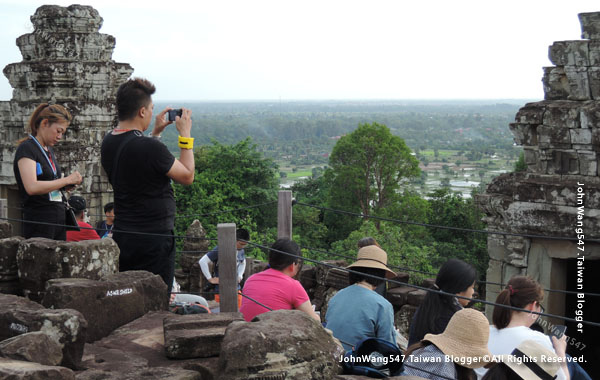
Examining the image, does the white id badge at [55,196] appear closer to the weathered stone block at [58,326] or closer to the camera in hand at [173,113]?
the camera in hand at [173,113]

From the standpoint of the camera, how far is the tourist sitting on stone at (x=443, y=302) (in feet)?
12.7

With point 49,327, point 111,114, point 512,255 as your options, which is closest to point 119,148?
point 49,327

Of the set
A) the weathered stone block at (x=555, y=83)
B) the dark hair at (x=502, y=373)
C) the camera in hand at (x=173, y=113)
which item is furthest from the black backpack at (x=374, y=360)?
the weathered stone block at (x=555, y=83)

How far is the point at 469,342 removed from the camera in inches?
125

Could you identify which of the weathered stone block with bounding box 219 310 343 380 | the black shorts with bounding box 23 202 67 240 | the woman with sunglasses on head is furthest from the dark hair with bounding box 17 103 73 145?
the weathered stone block with bounding box 219 310 343 380

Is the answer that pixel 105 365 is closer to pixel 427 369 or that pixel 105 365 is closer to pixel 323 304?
pixel 427 369

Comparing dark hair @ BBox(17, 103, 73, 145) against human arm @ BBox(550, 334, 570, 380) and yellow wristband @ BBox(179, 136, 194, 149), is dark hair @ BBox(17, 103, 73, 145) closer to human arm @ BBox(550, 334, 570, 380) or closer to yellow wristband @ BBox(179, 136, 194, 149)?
yellow wristband @ BBox(179, 136, 194, 149)

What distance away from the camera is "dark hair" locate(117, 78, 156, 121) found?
13.3ft

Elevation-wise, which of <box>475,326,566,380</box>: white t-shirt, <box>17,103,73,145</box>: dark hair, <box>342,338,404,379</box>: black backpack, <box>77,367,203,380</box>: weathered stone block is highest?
A: <box>17,103,73,145</box>: dark hair

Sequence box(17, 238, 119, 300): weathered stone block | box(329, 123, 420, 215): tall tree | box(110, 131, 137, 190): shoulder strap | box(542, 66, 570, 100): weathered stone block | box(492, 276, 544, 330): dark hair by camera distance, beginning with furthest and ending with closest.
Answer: box(329, 123, 420, 215): tall tree < box(542, 66, 570, 100): weathered stone block < box(110, 131, 137, 190): shoulder strap < box(17, 238, 119, 300): weathered stone block < box(492, 276, 544, 330): dark hair

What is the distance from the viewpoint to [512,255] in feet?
22.1

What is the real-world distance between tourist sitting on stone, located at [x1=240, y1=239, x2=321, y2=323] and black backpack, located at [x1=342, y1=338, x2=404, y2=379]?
75 centimetres

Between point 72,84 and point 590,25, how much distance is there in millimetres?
8122

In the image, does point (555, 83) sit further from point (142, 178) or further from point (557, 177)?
point (142, 178)
